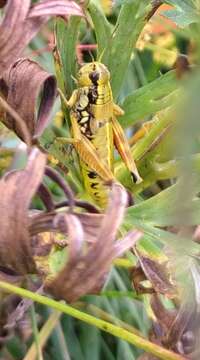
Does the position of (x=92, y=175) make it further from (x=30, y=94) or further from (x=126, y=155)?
(x=30, y=94)

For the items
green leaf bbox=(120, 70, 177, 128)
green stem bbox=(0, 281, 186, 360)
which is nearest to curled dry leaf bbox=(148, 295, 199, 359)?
green stem bbox=(0, 281, 186, 360)

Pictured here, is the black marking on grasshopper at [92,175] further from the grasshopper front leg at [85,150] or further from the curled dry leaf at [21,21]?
the curled dry leaf at [21,21]

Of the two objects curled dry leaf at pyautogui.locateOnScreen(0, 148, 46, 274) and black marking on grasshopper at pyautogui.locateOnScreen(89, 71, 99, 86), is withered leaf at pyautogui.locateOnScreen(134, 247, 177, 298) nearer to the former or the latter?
curled dry leaf at pyautogui.locateOnScreen(0, 148, 46, 274)

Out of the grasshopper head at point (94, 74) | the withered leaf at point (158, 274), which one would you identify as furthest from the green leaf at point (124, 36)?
the withered leaf at point (158, 274)

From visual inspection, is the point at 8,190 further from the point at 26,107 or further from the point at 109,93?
the point at 109,93

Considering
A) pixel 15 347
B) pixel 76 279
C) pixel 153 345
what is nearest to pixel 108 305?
pixel 15 347
